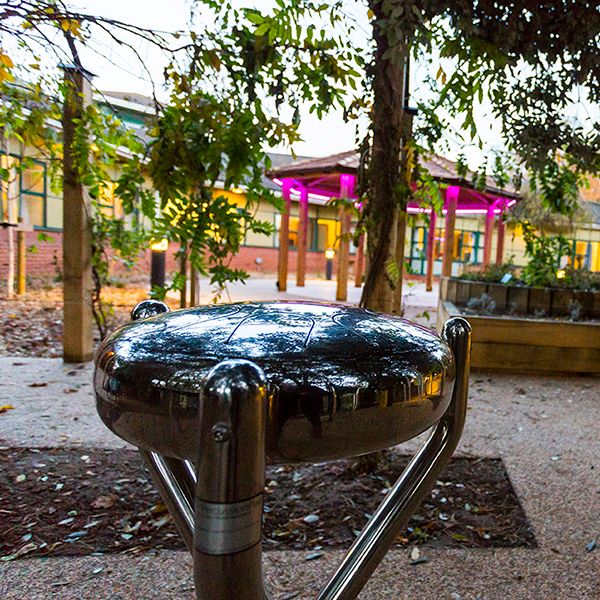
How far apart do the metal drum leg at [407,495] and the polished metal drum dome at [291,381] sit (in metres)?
0.15

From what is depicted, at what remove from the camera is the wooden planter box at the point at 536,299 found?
498 cm

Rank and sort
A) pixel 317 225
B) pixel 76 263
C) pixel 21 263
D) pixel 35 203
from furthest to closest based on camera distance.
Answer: pixel 317 225
pixel 35 203
pixel 21 263
pixel 76 263

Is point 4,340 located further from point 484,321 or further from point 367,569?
point 367,569

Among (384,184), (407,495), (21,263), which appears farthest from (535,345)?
(21,263)

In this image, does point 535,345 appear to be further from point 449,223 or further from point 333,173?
point 449,223

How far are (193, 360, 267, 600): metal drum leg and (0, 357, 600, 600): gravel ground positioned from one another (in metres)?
1.05

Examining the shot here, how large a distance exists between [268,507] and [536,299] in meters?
4.24

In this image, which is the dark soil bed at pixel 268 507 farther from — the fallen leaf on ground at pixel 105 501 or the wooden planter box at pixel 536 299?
the wooden planter box at pixel 536 299

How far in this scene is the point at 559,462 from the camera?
239 centimetres

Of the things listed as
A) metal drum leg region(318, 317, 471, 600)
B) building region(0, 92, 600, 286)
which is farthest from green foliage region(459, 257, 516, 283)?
metal drum leg region(318, 317, 471, 600)

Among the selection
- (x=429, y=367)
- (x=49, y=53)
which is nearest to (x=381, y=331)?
(x=429, y=367)

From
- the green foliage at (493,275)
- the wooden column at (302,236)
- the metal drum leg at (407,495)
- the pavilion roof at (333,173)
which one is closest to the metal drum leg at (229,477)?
the metal drum leg at (407,495)

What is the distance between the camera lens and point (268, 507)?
1878 millimetres

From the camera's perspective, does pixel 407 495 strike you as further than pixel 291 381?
Yes
